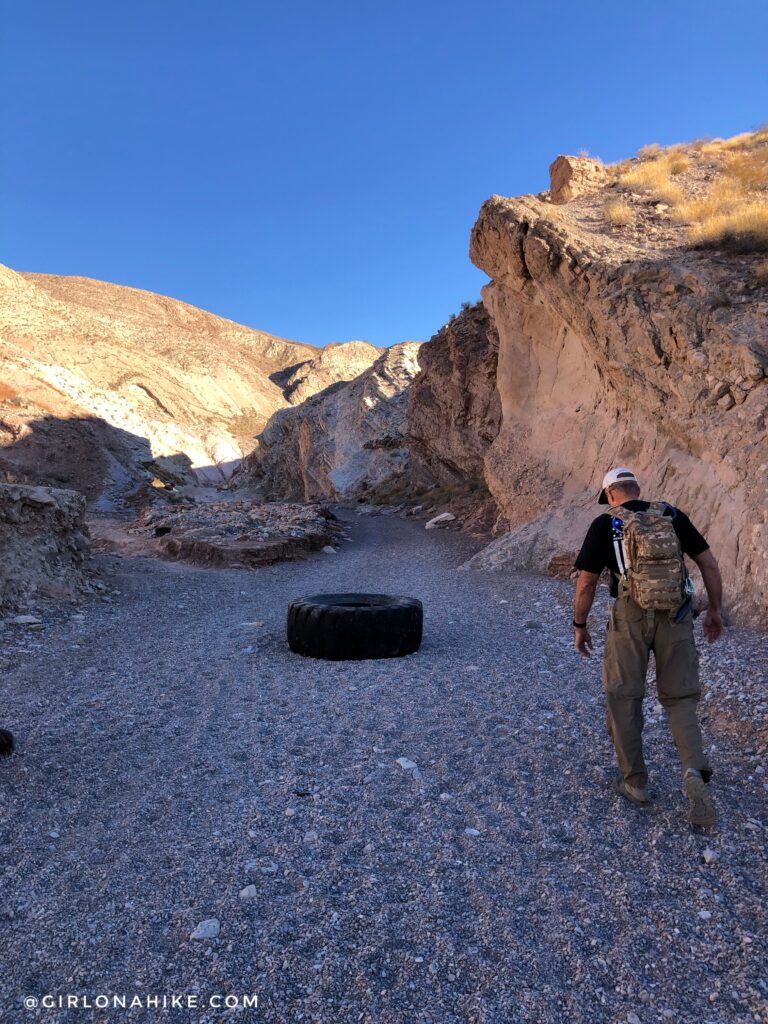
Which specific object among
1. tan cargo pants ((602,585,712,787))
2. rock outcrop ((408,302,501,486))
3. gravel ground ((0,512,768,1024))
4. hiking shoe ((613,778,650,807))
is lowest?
gravel ground ((0,512,768,1024))

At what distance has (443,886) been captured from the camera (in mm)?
2625

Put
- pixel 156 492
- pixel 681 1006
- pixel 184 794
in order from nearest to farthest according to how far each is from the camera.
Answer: pixel 681 1006 < pixel 184 794 < pixel 156 492

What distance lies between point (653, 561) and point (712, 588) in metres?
0.60

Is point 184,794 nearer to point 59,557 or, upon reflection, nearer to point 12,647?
point 12,647

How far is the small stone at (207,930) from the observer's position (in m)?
2.31

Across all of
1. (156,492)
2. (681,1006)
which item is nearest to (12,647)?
(681,1006)

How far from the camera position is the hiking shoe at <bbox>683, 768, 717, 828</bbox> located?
2984mm

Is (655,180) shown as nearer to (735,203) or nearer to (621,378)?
(735,203)

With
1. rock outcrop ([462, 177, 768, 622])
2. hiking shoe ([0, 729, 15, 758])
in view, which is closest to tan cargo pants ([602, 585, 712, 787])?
rock outcrop ([462, 177, 768, 622])

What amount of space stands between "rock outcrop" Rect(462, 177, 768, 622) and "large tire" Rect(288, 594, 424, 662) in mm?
3319

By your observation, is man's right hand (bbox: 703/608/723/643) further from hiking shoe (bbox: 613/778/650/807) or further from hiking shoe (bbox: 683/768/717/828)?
hiking shoe (bbox: 613/778/650/807)

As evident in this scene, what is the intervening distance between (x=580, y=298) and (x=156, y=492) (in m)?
23.0

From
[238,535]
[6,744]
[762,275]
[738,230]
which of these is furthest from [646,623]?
[238,535]

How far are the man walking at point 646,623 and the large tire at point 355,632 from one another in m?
3.23
